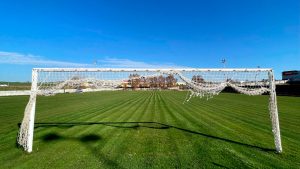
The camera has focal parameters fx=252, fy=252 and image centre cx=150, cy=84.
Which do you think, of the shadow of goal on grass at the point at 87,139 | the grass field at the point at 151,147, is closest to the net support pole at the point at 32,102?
the grass field at the point at 151,147

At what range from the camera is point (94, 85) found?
10820 millimetres

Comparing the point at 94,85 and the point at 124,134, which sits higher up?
the point at 94,85

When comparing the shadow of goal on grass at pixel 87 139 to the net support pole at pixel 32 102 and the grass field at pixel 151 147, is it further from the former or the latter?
the net support pole at pixel 32 102

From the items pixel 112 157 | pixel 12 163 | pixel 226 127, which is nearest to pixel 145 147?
pixel 112 157

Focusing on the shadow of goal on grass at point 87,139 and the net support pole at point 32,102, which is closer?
the shadow of goal on grass at point 87,139

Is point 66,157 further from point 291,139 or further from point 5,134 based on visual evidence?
point 291,139

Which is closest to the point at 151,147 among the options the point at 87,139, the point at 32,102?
the point at 87,139

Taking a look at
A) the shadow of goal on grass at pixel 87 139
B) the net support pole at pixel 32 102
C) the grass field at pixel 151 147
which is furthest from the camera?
the net support pole at pixel 32 102

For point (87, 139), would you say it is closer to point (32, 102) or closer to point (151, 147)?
point (32, 102)

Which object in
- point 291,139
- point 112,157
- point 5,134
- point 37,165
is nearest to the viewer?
point 37,165

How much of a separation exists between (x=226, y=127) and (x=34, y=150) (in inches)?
408

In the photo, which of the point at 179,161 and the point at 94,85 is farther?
the point at 94,85

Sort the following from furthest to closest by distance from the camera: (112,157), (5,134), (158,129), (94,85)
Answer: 1. (158,129)
2. (5,134)
3. (94,85)
4. (112,157)

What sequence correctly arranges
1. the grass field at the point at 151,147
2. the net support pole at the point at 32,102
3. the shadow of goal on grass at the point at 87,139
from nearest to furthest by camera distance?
1. the grass field at the point at 151,147
2. the shadow of goal on grass at the point at 87,139
3. the net support pole at the point at 32,102
